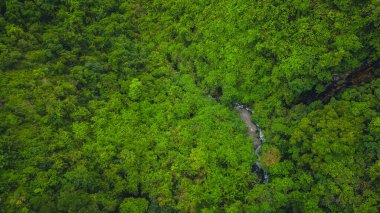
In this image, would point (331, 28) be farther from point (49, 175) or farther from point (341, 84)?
point (49, 175)

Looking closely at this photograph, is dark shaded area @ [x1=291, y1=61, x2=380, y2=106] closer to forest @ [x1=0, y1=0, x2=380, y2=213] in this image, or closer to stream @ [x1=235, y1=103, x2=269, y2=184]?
forest @ [x1=0, y1=0, x2=380, y2=213]

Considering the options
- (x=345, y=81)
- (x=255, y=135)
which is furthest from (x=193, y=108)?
(x=345, y=81)

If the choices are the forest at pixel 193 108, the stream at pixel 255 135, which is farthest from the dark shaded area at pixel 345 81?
the stream at pixel 255 135

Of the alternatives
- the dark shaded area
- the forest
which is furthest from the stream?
the dark shaded area

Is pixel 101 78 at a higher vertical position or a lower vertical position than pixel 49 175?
higher

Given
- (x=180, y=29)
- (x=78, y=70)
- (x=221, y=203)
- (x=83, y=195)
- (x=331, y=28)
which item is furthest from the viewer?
(x=180, y=29)

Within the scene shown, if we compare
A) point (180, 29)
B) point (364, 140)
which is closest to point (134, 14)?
point (180, 29)

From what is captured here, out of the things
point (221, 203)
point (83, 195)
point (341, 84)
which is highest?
point (341, 84)
